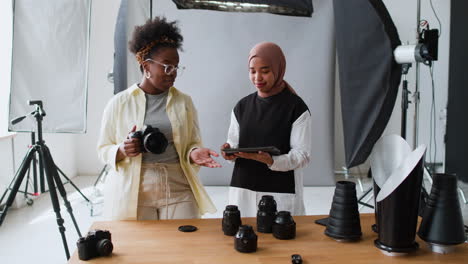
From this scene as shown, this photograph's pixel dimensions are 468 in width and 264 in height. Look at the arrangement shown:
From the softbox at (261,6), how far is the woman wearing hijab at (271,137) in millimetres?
2184

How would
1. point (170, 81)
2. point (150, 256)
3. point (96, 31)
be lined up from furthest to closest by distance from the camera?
1. point (96, 31)
2. point (170, 81)
3. point (150, 256)

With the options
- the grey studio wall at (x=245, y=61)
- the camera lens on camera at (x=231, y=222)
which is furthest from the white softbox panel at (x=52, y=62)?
the camera lens on camera at (x=231, y=222)

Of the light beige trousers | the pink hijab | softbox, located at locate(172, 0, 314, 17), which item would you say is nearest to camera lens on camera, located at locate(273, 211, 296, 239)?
the light beige trousers

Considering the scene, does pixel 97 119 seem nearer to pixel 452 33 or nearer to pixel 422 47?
pixel 422 47

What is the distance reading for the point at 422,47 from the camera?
298 centimetres

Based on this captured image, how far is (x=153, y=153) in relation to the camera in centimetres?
164

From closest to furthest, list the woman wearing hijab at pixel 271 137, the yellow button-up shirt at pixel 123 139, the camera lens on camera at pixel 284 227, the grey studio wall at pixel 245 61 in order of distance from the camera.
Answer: the camera lens on camera at pixel 284 227 < the yellow button-up shirt at pixel 123 139 < the woman wearing hijab at pixel 271 137 < the grey studio wall at pixel 245 61

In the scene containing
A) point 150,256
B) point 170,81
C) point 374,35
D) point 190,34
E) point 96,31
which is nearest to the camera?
point 150,256

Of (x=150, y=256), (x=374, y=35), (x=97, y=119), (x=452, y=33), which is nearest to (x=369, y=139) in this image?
(x=374, y=35)

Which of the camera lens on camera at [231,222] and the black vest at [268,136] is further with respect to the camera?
the black vest at [268,136]

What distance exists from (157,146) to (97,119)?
4.16 m

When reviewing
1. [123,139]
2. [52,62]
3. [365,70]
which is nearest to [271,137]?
[123,139]

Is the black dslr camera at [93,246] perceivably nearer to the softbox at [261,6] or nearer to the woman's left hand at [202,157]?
the woman's left hand at [202,157]

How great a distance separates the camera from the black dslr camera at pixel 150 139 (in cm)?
155
